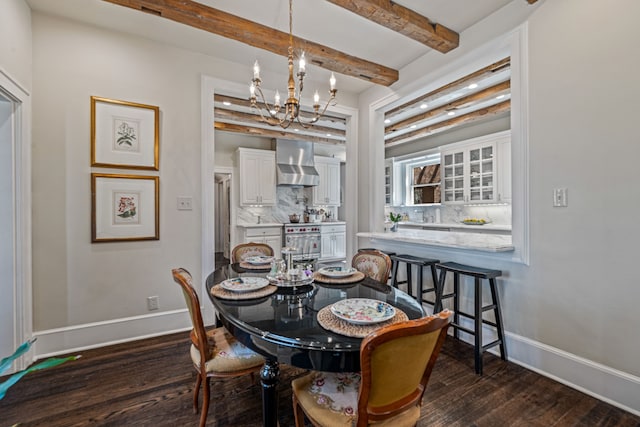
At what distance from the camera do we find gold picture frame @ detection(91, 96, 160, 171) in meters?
2.66

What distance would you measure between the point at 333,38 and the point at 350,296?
2385 mm

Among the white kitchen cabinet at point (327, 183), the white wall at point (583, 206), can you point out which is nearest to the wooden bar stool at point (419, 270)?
the white wall at point (583, 206)

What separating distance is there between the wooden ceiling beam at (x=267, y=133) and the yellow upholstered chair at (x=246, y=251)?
326cm

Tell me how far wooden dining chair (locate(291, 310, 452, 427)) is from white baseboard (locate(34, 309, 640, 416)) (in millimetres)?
1537

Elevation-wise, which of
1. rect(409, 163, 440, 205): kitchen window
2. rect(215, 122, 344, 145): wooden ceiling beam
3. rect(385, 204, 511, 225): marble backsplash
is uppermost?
rect(215, 122, 344, 145): wooden ceiling beam

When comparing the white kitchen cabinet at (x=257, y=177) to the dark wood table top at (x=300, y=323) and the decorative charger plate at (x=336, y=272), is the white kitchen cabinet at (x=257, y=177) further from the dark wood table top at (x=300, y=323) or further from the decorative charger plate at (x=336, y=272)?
the dark wood table top at (x=300, y=323)

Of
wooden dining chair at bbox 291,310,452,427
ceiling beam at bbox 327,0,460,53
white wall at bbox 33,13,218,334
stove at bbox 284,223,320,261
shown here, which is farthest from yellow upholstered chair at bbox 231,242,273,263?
stove at bbox 284,223,320,261

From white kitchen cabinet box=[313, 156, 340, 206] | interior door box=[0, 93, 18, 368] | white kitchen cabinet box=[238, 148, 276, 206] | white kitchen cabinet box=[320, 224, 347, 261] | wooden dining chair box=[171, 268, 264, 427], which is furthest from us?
white kitchen cabinet box=[313, 156, 340, 206]

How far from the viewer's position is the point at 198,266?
3.10 metres

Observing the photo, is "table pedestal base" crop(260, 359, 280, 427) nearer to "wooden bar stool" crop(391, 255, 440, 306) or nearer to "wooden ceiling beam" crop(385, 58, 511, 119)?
"wooden bar stool" crop(391, 255, 440, 306)

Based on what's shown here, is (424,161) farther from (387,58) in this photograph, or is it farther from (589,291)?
(589,291)

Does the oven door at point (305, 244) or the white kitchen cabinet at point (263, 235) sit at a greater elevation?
the white kitchen cabinet at point (263, 235)

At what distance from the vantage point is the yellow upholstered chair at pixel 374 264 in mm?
2318

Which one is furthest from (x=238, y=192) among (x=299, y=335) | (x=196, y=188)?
(x=299, y=335)
